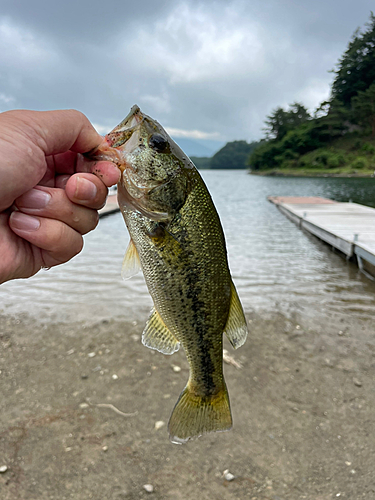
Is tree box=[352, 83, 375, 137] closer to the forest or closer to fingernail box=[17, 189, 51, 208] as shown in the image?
the forest

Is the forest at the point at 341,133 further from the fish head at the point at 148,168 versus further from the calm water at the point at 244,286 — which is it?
the fish head at the point at 148,168

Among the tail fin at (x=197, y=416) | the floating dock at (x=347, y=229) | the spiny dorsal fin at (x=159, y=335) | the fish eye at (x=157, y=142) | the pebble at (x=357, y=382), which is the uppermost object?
the fish eye at (x=157, y=142)

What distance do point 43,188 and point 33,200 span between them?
0.11 metres

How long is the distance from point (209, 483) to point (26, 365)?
3252mm

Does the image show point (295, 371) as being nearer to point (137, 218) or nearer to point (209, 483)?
point (209, 483)

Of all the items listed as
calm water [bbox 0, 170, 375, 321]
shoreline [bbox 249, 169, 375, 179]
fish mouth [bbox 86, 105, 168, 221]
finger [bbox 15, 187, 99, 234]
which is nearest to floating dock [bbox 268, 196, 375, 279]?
calm water [bbox 0, 170, 375, 321]

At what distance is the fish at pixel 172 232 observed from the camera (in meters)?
2.02

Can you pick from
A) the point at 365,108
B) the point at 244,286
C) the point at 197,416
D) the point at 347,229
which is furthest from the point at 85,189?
the point at 365,108

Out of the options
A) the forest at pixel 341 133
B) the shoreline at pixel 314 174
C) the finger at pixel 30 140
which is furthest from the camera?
the forest at pixel 341 133

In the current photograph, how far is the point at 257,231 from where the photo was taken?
1812cm

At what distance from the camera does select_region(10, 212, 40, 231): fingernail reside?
2.07 metres

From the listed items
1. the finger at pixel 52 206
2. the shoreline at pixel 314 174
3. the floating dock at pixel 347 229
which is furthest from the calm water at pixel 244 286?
the shoreline at pixel 314 174

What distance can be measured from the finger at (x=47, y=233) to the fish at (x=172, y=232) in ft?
1.23

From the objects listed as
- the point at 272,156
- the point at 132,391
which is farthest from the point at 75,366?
the point at 272,156
